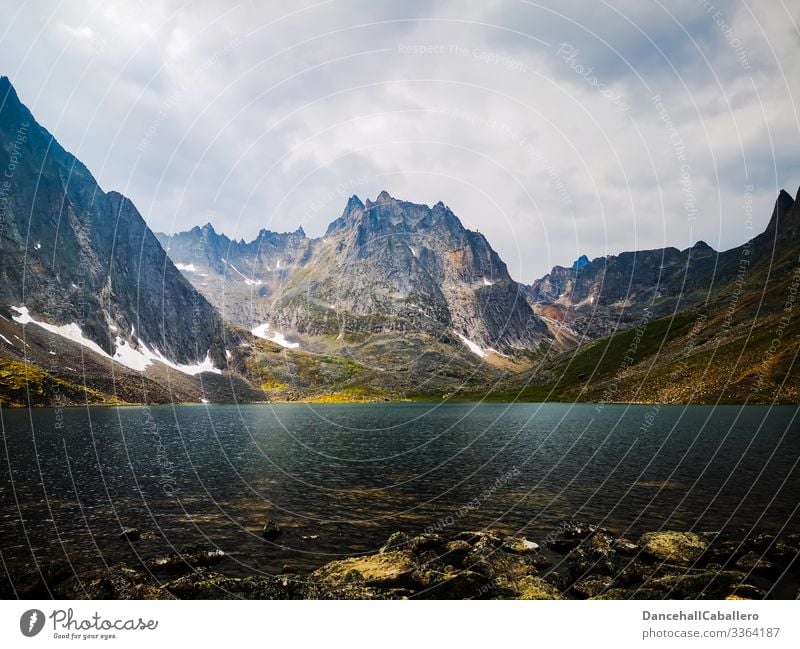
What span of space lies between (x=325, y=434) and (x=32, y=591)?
268 feet

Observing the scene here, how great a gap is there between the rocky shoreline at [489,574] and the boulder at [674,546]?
0.23 ft

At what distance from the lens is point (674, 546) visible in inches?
1188

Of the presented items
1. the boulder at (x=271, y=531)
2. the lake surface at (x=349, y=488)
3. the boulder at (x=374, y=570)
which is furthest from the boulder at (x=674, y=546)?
the boulder at (x=271, y=531)

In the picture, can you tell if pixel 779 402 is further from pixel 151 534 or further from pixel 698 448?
pixel 151 534

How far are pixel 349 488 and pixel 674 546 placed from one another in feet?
108

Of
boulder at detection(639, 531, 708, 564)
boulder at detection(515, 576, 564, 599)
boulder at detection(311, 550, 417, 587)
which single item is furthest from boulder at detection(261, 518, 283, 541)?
boulder at detection(639, 531, 708, 564)

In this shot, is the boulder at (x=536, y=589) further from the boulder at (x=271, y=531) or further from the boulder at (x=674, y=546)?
the boulder at (x=271, y=531)

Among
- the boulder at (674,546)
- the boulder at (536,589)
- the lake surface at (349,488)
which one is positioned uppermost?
the boulder at (674,546)

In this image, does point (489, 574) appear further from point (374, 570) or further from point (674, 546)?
point (674, 546)

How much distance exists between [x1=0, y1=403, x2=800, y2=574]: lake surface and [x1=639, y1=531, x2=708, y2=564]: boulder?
2.69 metres

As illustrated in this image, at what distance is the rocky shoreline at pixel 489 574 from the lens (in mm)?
24281

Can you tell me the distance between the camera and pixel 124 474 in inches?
2117

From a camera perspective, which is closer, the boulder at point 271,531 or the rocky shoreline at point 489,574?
the rocky shoreline at point 489,574

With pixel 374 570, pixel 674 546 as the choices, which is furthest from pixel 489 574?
pixel 674 546
